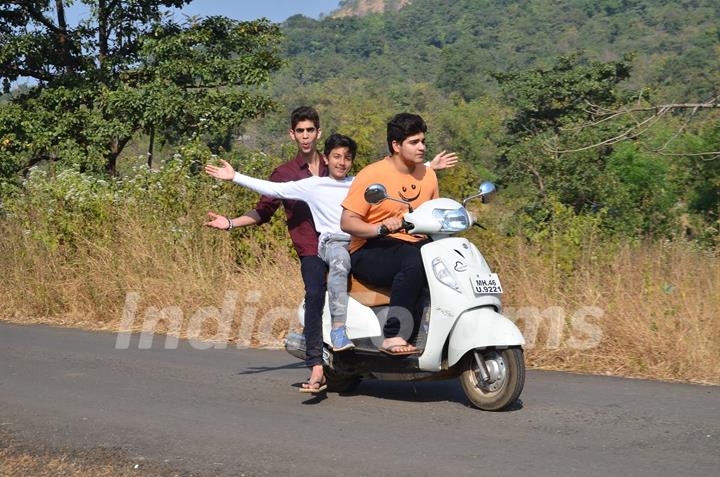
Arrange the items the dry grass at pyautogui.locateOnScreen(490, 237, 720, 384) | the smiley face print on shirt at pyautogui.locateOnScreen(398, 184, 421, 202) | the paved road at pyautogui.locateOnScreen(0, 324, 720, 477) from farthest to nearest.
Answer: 1. the dry grass at pyautogui.locateOnScreen(490, 237, 720, 384)
2. the smiley face print on shirt at pyautogui.locateOnScreen(398, 184, 421, 202)
3. the paved road at pyautogui.locateOnScreen(0, 324, 720, 477)

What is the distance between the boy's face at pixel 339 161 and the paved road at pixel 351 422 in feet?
5.19

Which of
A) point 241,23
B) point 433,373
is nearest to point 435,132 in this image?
point 241,23

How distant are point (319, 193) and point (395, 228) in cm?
96

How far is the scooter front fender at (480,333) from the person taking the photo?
21.6ft

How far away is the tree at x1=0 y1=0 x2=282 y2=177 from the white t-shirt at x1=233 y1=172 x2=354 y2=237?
1650 centimetres

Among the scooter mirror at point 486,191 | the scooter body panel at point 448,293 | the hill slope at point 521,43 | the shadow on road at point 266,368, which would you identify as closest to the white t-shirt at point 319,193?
the scooter body panel at point 448,293

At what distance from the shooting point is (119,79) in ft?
83.9

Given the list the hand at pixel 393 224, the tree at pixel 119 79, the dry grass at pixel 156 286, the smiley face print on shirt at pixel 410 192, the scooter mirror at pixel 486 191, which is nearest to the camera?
the hand at pixel 393 224

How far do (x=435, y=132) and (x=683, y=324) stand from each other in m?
70.9

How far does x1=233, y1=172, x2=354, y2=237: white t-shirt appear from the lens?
764cm

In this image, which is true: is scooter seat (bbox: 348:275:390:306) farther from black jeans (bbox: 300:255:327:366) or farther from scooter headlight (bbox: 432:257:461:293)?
scooter headlight (bbox: 432:257:461:293)

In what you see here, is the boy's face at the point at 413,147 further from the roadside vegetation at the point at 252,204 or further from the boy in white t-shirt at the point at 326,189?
the roadside vegetation at the point at 252,204

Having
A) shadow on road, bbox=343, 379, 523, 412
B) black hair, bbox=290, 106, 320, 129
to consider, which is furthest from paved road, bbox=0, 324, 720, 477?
black hair, bbox=290, 106, 320, 129

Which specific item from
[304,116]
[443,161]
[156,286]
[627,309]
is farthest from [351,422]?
[156,286]
